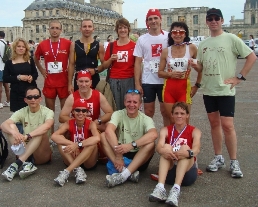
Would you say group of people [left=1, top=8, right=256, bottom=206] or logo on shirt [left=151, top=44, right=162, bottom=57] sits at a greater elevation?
logo on shirt [left=151, top=44, right=162, bottom=57]

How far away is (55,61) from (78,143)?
5.97 feet

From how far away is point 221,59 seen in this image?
4.85 m

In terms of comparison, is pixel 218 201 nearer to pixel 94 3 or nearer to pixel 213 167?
pixel 213 167

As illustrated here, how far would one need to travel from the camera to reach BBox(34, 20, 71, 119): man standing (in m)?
6.20

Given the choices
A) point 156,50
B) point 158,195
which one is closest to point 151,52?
point 156,50

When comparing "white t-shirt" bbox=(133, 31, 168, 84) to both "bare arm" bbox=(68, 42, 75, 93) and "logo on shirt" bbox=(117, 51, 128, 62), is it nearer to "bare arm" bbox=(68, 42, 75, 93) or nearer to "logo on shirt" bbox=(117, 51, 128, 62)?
"logo on shirt" bbox=(117, 51, 128, 62)

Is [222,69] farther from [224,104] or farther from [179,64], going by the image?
[179,64]

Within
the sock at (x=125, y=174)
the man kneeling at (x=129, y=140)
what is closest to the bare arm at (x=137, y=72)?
the man kneeling at (x=129, y=140)

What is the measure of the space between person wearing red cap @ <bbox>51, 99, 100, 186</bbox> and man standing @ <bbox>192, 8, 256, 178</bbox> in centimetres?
155

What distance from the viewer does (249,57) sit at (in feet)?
15.8

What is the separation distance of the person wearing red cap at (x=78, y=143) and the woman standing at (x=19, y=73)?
1151 mm

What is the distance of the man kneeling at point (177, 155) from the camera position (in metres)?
4.07

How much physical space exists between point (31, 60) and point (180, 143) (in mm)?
2977

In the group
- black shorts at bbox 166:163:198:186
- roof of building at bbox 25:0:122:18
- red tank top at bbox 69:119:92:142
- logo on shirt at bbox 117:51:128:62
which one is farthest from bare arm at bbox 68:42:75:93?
roof of building at bbox 25:0:122:18
